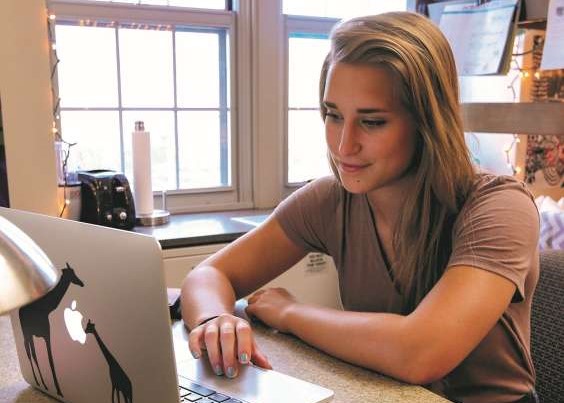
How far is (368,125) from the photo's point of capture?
1133 mm

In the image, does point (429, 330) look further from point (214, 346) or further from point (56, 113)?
point (56, 113)

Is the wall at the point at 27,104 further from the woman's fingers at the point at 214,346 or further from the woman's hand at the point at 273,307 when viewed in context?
the woman's fingers at the point at 214,346

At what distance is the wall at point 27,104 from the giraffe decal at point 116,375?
4.58 feet

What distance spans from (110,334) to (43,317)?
6.7 inches

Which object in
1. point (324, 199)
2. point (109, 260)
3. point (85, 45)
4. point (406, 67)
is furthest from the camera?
point (85, 45)

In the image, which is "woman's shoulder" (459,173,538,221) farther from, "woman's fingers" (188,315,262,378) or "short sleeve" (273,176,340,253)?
"woman's fingers" (188,315,262,378)

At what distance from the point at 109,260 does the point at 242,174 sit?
2056 mm

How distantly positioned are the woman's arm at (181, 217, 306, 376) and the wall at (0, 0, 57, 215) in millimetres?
920

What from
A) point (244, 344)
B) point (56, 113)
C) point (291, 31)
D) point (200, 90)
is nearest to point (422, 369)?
point (244, 344)

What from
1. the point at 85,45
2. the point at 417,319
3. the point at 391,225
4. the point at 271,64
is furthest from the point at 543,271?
the point at 85,45

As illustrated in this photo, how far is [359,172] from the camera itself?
1164 mm

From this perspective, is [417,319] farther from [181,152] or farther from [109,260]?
[181,152]

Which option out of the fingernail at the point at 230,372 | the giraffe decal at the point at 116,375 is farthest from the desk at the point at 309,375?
the giraffe decal at the point at 116,375

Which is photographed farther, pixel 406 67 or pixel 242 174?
pixel 242 174
